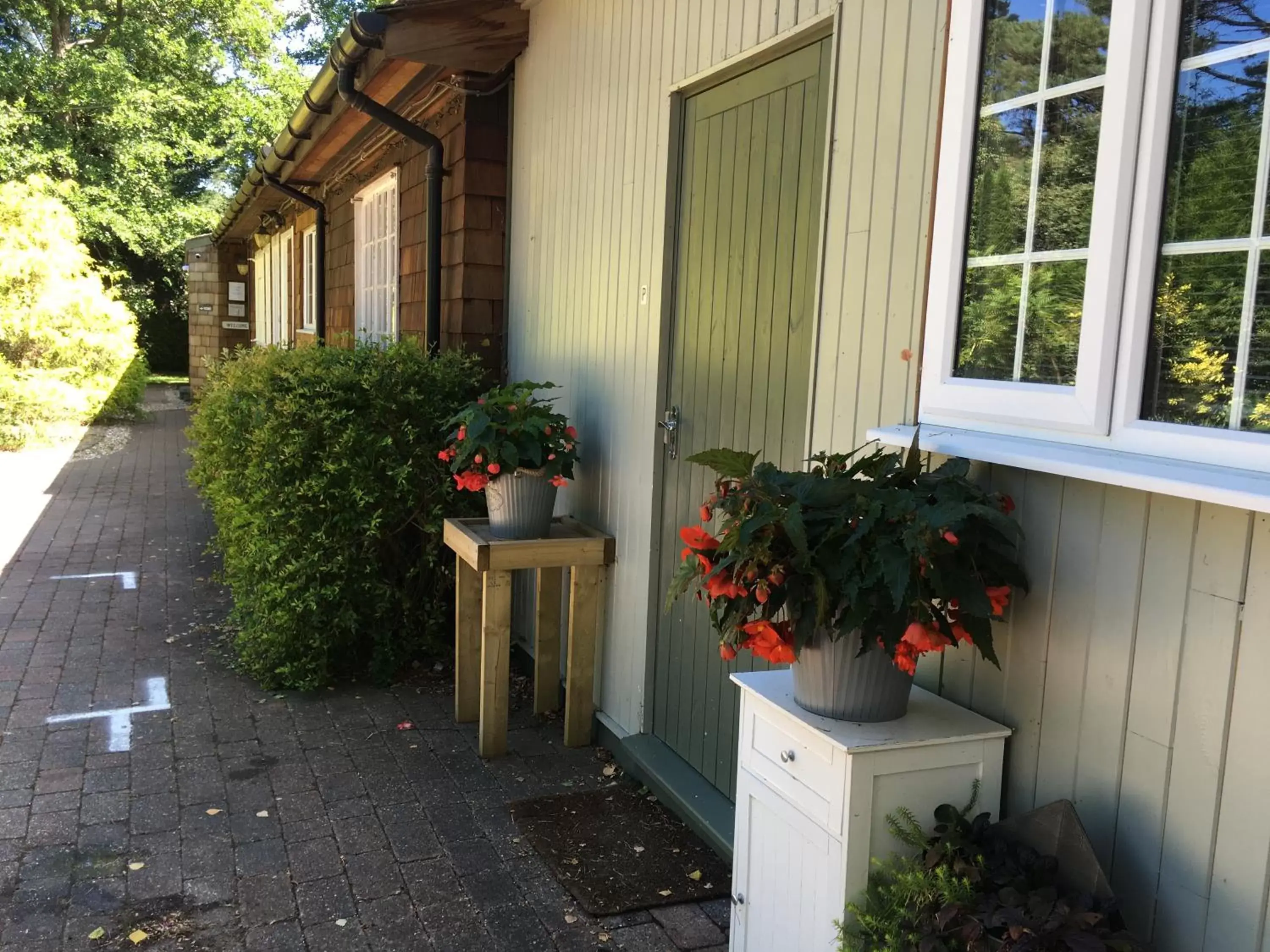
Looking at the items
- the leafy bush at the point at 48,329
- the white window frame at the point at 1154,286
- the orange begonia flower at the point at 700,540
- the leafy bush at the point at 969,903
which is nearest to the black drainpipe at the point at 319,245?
the leafy bush at the point at 48,329

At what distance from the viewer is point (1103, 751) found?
6.21 ft

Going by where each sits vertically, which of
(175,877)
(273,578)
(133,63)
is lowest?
(175,877)

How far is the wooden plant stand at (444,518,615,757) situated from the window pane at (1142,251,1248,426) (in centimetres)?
252

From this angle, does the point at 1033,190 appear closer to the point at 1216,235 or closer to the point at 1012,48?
the point at 1012,48

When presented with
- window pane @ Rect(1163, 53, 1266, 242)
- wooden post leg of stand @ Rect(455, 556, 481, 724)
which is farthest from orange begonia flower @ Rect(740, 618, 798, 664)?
wooden post leg of stand @ Rect(455, 556, 481, 724)

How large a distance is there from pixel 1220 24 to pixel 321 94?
16.6 feet

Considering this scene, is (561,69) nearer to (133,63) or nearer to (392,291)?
(392,291)

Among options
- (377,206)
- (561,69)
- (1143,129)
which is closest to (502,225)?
Answer: (561,69)

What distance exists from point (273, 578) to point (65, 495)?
243 inches

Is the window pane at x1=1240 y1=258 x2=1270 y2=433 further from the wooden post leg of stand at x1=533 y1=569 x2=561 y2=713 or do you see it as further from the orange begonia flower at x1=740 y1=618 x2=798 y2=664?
the wooden post leg of stand at x1=533 y1=569 x2=561 y2=713

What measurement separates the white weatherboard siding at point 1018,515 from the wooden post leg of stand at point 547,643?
281 mm

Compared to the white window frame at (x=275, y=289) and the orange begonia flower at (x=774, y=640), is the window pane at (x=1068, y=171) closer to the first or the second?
the orange begonia flower at (x=774, y=640)

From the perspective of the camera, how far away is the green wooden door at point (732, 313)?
2.88 metres

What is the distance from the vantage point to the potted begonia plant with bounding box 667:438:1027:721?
1.85 m
